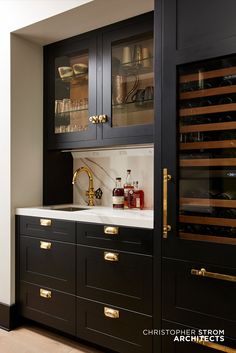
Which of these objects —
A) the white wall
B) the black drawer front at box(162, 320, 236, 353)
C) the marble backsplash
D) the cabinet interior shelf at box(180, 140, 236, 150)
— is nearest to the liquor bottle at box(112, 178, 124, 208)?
the marble backsplash

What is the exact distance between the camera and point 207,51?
170 cm

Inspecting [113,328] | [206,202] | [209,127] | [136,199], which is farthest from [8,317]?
[209,127]

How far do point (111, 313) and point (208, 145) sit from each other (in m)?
1.18

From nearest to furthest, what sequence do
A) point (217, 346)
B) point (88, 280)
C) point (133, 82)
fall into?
point (217, 346)
point (88, 280)
point (133, 82)

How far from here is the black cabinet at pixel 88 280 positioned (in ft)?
6.45

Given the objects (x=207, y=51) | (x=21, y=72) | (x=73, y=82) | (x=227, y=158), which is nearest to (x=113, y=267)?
(x=227, y=158)

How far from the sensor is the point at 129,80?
2381 mm

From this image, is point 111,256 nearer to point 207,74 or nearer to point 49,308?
point 49,308

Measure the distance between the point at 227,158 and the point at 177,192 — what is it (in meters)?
0.32

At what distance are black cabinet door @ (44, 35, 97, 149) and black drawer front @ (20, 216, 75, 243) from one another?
63 centimetres

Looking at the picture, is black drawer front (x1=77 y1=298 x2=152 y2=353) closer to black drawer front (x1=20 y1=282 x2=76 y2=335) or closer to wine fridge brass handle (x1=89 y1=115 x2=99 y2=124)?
black drawer front (x1=20 y1=282 x2=76 y2=335)

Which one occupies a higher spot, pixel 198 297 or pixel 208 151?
pixel 208 151

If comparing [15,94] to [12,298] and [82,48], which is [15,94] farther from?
[12,298]

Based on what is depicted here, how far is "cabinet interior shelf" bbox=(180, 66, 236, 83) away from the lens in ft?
5.53
